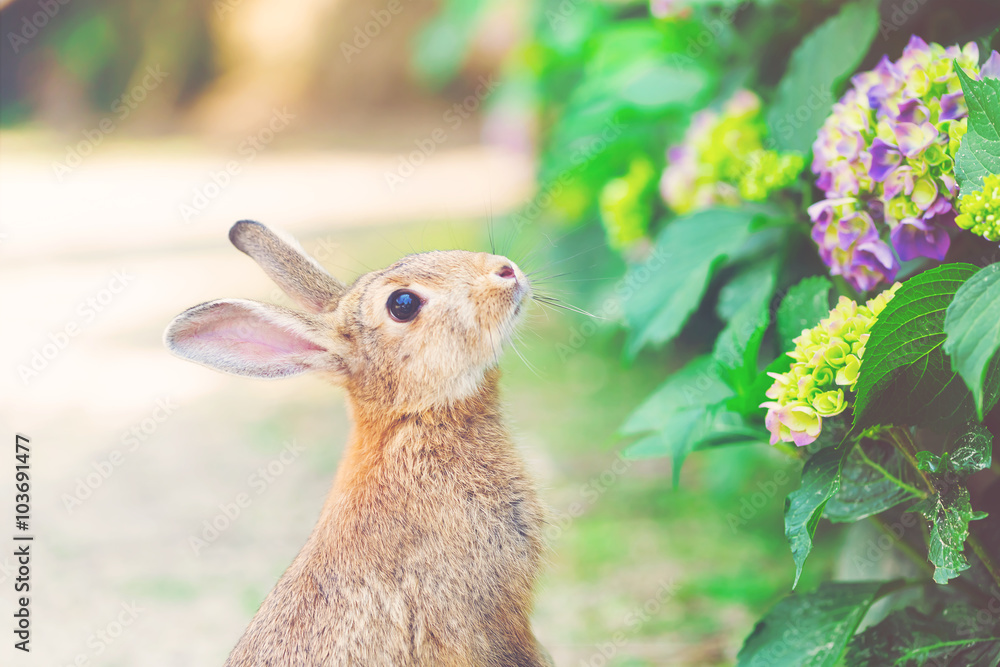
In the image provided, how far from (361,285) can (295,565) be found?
0.96 meters

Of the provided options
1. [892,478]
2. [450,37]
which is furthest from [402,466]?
[450,37]

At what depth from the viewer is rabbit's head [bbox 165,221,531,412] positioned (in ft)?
9.20

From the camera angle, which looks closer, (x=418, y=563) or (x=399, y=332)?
(x=418, y=563)

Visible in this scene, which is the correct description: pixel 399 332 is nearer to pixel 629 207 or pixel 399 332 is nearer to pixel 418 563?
pixel 418 563

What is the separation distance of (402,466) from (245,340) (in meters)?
0.66

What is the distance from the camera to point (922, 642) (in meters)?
2.34

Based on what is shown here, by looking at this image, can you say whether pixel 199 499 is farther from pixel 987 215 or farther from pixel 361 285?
pixel 987 215

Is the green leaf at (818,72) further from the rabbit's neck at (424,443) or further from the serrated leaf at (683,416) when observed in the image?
the rabbit's neck at (424,443)

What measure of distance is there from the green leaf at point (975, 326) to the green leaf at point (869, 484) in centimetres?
66

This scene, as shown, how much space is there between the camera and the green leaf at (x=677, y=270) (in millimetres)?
3006

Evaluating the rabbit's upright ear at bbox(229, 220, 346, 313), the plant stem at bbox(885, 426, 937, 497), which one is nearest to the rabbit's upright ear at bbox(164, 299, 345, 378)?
the rabbit's upright ear at bbox(229, 220, 346, 313)

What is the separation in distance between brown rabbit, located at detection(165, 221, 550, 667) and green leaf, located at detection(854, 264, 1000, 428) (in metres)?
1.18

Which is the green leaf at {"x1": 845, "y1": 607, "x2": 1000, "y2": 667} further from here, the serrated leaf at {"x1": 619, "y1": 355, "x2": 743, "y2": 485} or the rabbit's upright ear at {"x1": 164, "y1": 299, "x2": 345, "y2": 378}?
the rabbit's upright ear at {"x1": 164, "y1": 299, "x2": 345, "y2": 378}

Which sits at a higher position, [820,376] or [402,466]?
[402,466]
